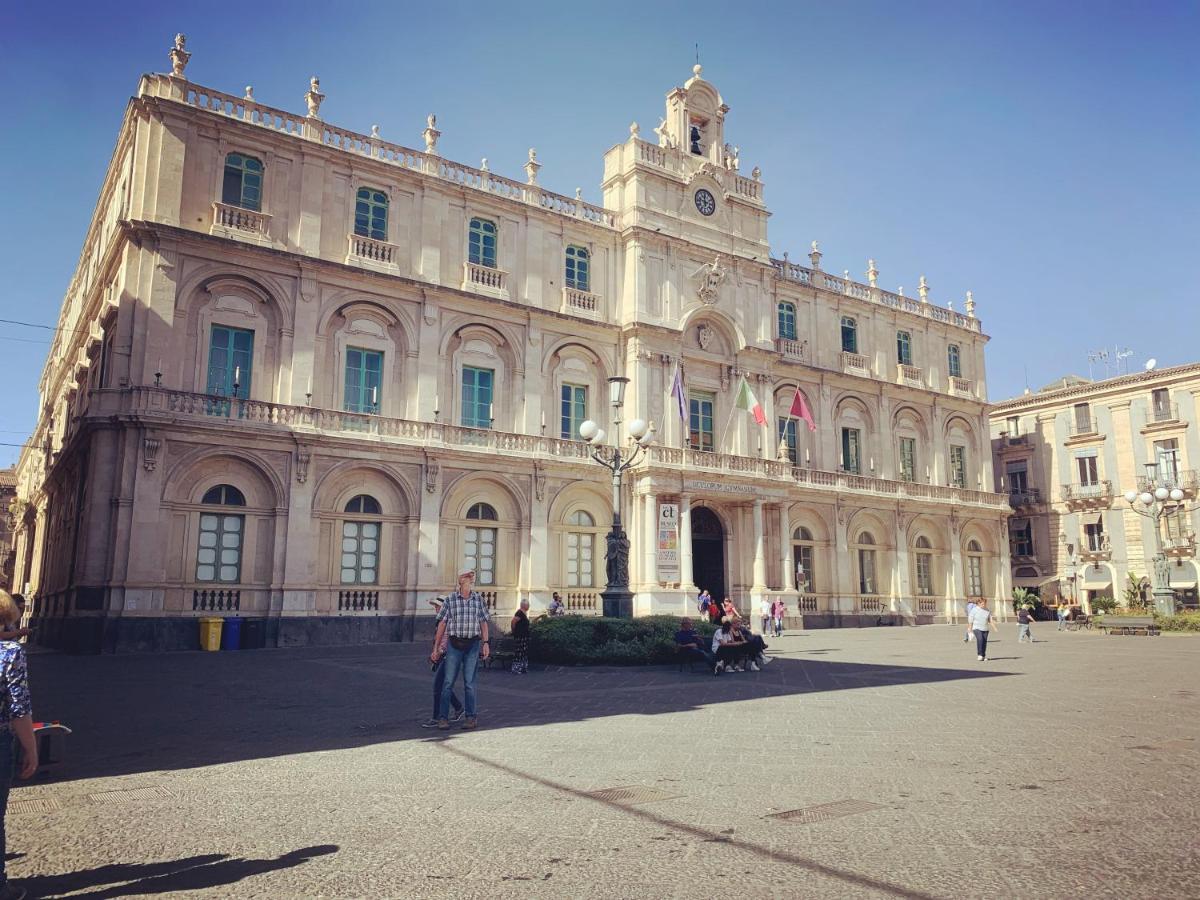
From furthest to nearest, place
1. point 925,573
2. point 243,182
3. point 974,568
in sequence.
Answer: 1. point 974,568
2. point 925,573
3. point 243,182

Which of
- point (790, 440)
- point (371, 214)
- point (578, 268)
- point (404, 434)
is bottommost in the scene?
point (404, 434)

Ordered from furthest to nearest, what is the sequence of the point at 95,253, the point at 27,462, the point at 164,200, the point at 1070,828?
the point at 27,462 → the point at 95,253 → the point at 164,200 → the point at 1070,828

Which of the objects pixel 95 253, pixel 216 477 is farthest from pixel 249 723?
pixel 95 253

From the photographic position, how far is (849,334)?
4172 cm

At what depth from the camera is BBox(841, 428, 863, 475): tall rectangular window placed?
40.5m

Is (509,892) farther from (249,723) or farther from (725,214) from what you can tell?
(725,214)

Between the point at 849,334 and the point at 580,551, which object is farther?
the point at 849,334

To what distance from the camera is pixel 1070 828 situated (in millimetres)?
5910

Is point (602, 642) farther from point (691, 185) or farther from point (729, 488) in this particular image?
point (691, 185)

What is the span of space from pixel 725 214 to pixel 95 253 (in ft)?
82.6

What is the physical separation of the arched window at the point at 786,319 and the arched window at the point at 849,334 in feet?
10.4

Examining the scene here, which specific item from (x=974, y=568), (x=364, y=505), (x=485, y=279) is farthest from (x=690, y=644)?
(x=974, y=568)

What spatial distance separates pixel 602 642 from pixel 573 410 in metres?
15.7

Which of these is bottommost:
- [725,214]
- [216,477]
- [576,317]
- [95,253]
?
Result: [216,477]
